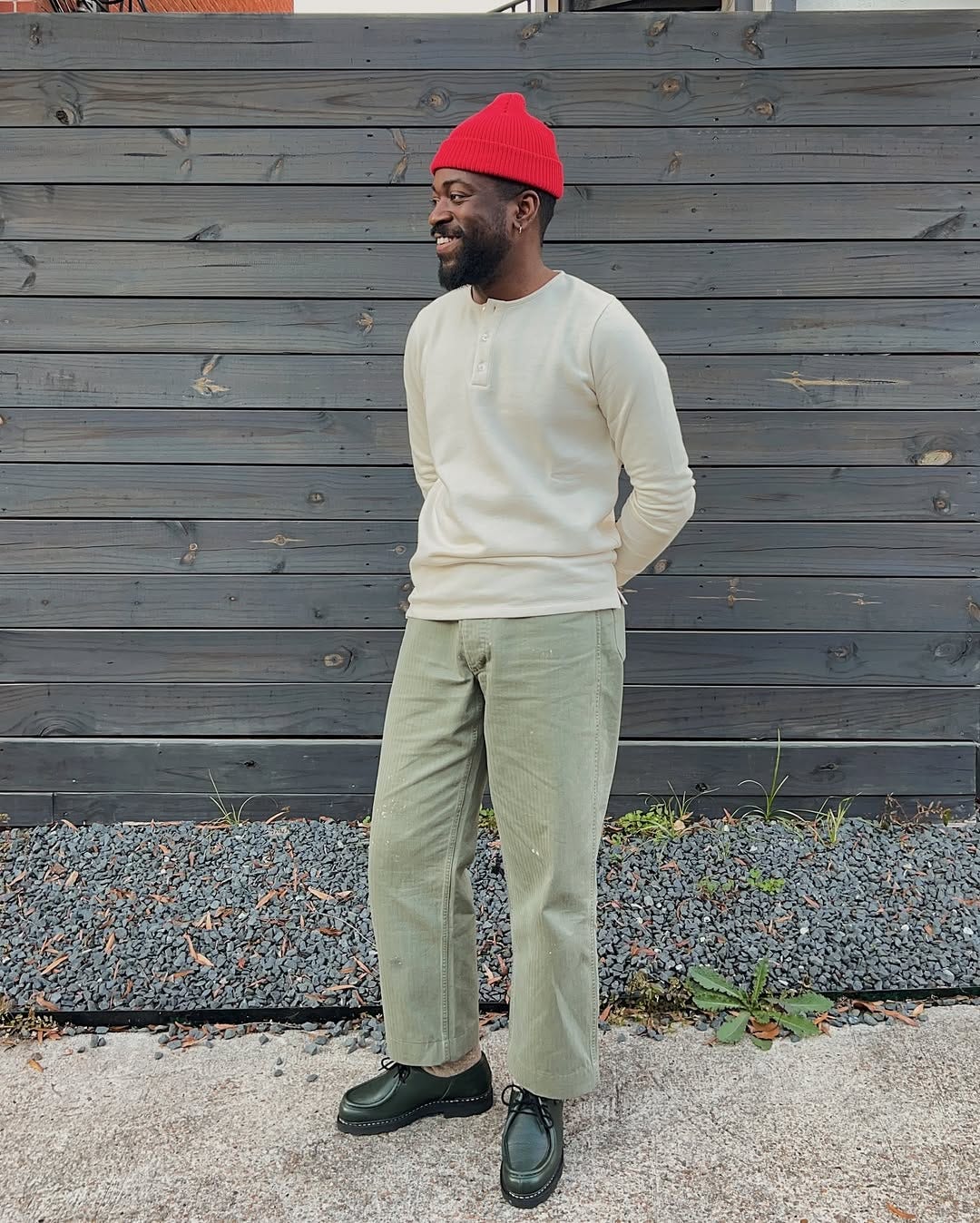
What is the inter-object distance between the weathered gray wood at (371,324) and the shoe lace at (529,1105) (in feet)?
6.71

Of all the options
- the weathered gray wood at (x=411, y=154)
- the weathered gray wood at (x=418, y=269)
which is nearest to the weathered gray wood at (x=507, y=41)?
the weathered gray wood at (x=411, y=154)

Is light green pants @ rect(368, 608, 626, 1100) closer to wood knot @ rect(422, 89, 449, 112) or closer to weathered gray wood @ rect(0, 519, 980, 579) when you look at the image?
weathered gray wood @ rect(0, 519, 980, 579)

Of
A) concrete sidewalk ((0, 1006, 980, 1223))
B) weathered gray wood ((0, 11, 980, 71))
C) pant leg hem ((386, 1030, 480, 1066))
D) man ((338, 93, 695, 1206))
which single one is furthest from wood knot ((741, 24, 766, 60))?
pant leg hem ((386, 1030, 480, 1066))

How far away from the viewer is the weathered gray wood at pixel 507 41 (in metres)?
2.91

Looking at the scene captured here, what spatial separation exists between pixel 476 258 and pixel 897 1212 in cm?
182

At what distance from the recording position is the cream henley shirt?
1791mm

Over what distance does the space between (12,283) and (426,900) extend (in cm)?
225

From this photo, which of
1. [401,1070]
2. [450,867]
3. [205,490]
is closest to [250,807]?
[205,490]

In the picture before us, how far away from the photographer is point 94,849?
3.08m

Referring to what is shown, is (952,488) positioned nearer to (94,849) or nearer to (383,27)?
(383,27)

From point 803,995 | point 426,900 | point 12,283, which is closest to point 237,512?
point 12,283

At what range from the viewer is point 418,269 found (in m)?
3.02

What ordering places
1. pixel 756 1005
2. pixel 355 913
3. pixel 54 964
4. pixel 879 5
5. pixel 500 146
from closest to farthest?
1. pixel 500 146
2. pixel 756 1005
3. pixel 54 964
4. pixel 355 913
5. pixel 879 5

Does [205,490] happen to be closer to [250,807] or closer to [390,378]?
[390,378]
